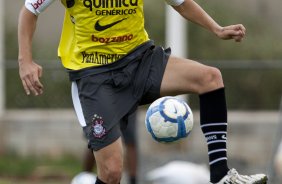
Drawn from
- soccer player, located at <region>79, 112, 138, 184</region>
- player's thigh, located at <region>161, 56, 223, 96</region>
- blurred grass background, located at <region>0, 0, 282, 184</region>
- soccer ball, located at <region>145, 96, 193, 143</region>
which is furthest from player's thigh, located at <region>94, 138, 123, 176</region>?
blurred grass background, located at <region>0, 0, 282, 184</region>

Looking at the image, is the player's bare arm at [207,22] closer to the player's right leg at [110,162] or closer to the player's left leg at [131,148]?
the player's right leg at [110,162]

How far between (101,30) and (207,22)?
801 millimetres

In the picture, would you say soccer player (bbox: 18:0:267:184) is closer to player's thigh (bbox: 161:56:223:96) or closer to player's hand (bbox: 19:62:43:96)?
player's thigh (bbox: 161:56:223:96)

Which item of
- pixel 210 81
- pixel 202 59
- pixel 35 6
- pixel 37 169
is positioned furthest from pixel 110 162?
pixel 202 59

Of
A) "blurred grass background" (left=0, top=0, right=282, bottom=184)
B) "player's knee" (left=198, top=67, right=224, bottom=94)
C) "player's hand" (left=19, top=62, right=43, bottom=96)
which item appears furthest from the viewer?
"blurred grass background" (left=0, top=0, right=282, bottom=184)

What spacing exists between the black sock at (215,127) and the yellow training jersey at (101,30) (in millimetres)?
753

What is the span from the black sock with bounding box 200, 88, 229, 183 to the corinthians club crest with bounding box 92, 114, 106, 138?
0.75 meters

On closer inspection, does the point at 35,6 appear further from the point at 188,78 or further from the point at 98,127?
the point at 188,78

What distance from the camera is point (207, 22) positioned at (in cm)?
818

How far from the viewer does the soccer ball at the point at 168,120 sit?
7.76 m

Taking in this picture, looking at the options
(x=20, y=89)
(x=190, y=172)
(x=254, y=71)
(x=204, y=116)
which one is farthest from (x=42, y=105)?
(x=204, y=116)

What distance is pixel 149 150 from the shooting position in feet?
49.5

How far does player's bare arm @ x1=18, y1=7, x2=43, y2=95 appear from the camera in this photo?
771 cm

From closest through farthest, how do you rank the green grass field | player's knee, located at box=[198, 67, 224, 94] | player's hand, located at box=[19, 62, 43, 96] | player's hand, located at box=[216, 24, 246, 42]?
player's hand, located at box=[19, 62, 43, 96] < player's knee, located at box=[198, 67, 224, 94] < player's hand, located at box=[216, 24, 246, 42] < the green grass field
